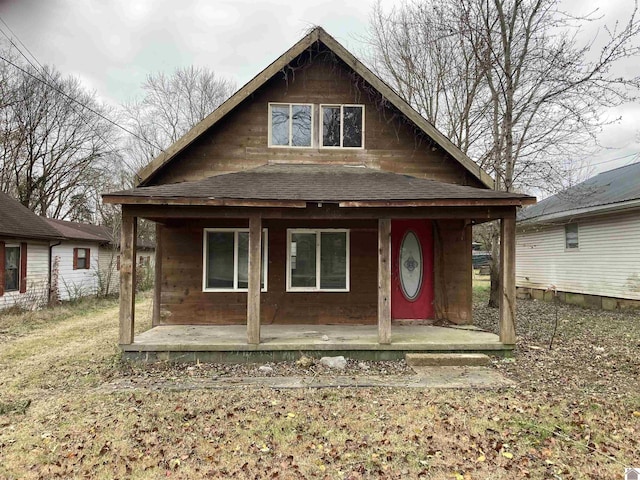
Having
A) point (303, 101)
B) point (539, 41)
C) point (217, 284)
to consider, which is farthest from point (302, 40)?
point (539, 41)

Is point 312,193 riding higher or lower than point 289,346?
higher

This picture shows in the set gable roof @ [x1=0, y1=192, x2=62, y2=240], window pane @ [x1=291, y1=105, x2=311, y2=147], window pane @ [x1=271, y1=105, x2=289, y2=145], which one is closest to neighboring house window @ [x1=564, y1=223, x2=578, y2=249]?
window pane @ [x1=291, y1=105, x2=311, y2=147]

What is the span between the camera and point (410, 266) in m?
8.73

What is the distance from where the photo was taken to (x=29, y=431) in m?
4.21

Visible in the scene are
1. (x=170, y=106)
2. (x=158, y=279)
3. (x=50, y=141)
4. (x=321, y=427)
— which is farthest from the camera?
(x=170, y=106)

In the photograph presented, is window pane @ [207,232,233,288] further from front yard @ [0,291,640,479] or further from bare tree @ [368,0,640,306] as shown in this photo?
bare tree @ [368,0,640,306]

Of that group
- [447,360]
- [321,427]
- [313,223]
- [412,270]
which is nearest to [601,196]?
[412,270]

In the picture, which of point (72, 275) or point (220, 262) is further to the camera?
point (72, 275)

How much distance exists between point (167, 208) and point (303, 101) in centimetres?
400

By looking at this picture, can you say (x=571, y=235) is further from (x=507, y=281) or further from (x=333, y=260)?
(x=333, y=260)

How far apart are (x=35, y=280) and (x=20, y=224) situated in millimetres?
1911

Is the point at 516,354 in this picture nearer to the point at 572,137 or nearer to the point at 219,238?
the point at 219,238

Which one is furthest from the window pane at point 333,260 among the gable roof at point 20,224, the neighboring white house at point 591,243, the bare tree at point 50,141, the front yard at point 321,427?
the bare tree at point 50,141

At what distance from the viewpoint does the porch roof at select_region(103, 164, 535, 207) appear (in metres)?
6.24
